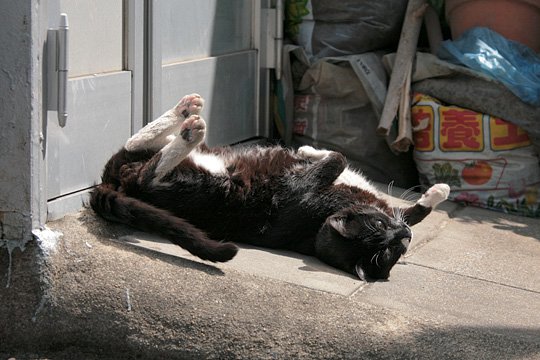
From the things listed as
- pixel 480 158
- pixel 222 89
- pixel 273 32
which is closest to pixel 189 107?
pixel 222 89

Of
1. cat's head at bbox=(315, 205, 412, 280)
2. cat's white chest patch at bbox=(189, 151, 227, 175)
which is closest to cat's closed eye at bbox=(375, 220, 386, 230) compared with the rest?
cat's head at bbox=(315, 205, 412, 280)

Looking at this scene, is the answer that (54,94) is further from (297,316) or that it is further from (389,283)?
(389,283)

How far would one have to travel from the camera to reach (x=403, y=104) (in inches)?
220

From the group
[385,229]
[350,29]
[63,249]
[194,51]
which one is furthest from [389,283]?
[350,29]

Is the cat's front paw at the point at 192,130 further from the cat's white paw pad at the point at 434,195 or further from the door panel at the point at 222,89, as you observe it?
the cat's white paw pad at the point at 434,195

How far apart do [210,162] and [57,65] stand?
0.91 m

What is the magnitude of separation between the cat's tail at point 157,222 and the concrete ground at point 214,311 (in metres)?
0.08

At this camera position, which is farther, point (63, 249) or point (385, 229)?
point (385, 229)

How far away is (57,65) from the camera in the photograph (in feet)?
11.8

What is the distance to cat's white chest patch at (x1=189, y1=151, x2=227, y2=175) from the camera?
414 centimetres

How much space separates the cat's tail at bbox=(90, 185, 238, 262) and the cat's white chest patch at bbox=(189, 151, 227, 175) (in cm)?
36

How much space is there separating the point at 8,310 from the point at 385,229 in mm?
1665

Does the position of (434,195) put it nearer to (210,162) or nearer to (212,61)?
(210,162)

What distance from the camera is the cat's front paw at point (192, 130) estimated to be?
12.8ft
